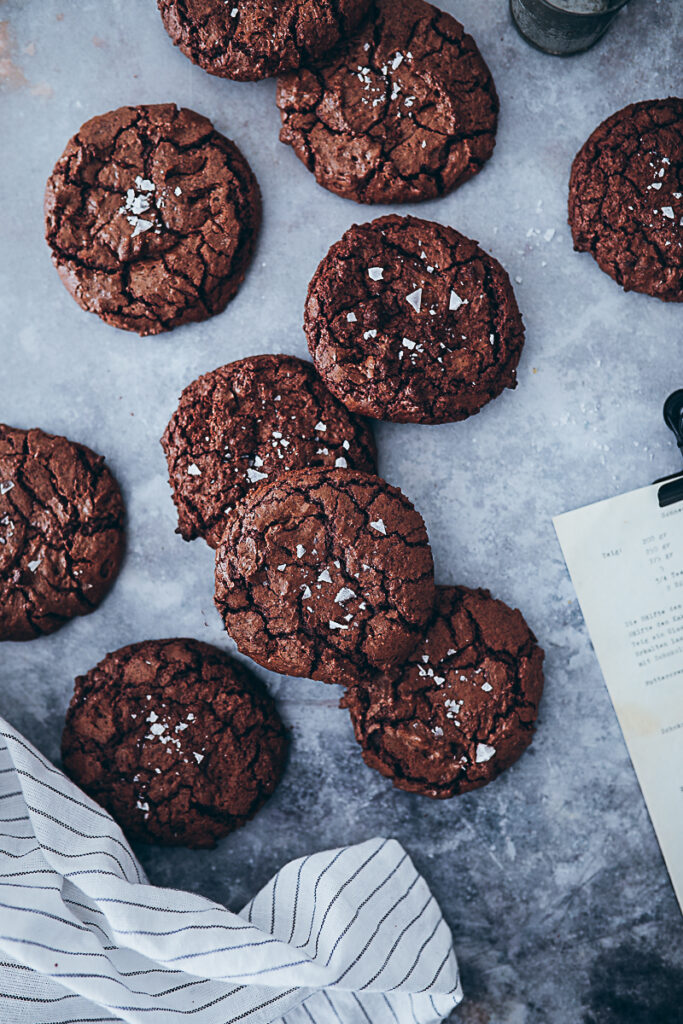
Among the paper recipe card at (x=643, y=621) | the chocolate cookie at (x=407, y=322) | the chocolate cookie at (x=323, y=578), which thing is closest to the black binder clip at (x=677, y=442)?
the paper recipe card at (x=643, y=621)

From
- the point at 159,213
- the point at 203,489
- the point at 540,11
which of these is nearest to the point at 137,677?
the point at 203,489

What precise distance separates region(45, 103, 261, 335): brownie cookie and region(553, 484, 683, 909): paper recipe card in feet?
3.76

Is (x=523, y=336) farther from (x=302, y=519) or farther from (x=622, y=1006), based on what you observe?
(x=622, y=1006)

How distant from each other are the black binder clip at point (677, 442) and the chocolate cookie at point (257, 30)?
48.2 inches

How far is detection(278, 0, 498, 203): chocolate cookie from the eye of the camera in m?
1.76

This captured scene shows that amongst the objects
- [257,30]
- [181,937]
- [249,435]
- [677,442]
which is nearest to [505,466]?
[677,442]

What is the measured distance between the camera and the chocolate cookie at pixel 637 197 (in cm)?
177

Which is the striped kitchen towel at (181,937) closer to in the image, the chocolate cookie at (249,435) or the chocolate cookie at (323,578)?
the chocolate cookie at (323,578)

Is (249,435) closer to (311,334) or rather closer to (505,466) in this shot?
(311,334)

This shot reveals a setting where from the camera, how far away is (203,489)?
180 cm

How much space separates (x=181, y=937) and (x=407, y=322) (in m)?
1.55

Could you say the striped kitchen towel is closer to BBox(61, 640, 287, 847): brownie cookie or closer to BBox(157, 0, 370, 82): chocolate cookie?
BBox(61, 640, 287, 847): brownie cookie

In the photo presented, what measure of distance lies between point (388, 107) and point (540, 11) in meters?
0.43

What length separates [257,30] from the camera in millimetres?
1687
